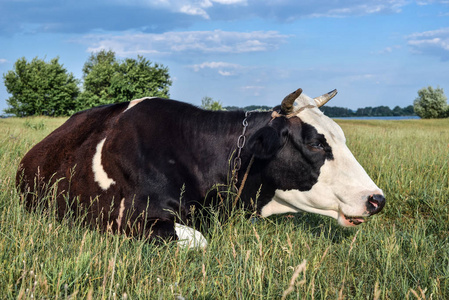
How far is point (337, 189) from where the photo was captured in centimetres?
414

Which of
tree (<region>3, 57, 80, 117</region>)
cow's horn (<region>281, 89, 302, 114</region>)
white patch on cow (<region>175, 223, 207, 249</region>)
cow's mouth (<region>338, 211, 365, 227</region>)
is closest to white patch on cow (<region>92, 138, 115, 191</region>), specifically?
white patch on cow (<region>175, 223, 207, 249</region>)

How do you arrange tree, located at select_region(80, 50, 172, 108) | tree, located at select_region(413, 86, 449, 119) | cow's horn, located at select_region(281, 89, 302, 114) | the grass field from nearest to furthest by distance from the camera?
the grass field
cow's horn, located at select_region(281, 89, 302, 114)
tree, located at select_region(80, 50, 172, 108)
tree, located at select_region(413, 86, 449, 119)

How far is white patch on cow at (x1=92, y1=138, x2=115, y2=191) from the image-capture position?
14.7 feet

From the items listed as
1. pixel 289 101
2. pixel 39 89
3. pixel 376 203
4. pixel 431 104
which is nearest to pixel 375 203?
pixel 376 203

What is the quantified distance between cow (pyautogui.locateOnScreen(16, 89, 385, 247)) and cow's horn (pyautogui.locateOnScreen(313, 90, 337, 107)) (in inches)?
1.3

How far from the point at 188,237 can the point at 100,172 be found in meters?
1.29

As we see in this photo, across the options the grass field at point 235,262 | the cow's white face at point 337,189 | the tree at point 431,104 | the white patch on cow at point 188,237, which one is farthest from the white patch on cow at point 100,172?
the tree at point 431,104

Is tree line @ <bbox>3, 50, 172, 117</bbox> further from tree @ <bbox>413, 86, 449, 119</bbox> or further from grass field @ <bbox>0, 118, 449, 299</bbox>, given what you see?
tree @ <bbox>413, 86, 449, 119</bbox>

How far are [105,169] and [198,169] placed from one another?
1021 mm

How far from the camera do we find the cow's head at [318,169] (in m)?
4.06

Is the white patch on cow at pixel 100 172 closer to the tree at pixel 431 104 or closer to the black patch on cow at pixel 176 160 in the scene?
the black patch on cow at pixel 176 160

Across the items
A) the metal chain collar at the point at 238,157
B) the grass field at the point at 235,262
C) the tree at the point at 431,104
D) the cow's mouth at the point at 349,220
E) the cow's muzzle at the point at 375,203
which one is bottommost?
the grass field at the point at 235,262

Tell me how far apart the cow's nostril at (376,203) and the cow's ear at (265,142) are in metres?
1.01

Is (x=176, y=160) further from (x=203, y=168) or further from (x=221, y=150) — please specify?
(x=221, y=150)
